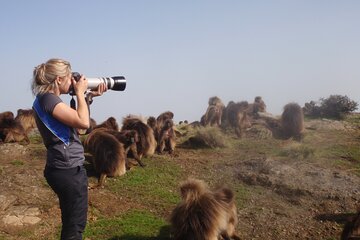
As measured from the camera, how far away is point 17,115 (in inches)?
701

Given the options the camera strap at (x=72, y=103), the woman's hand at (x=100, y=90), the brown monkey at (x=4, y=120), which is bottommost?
the brown monkey at (x=4, y=120)

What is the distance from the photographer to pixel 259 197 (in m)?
10.4

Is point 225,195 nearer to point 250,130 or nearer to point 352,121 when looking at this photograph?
point 250,130

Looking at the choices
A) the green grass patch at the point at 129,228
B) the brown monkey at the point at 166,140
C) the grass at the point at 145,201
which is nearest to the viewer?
the green grass patch at the point at 129,228

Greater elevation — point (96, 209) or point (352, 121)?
point (352, 121)

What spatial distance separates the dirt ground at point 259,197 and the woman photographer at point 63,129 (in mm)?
3553

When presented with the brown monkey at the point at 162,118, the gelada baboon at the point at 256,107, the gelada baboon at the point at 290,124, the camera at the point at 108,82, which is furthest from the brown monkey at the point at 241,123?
the camera at the point at 108,82

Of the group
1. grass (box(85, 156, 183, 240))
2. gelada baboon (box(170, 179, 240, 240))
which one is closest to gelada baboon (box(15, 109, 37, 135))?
grass (box(85, 156, 183, 240))

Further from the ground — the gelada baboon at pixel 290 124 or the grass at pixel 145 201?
the gelada baboon at pixel 290 124

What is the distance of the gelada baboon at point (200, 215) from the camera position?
21.6ft

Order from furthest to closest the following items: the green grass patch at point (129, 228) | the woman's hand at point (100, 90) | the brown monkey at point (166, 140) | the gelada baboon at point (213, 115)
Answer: the gelada baboon at point (213, 115) < the brown monkey at point (166, 140) < the green grass patch at point (129, 228) < the woman's hand at point (100, 90)

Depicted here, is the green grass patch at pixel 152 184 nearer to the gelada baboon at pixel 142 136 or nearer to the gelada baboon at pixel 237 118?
the gelada baboon at pixel 142 136

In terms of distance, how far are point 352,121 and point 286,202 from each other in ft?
43.5

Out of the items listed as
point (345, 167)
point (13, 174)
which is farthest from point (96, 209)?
point (345, 167)
